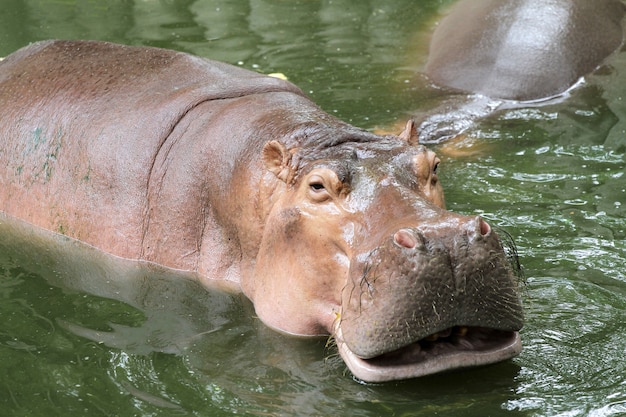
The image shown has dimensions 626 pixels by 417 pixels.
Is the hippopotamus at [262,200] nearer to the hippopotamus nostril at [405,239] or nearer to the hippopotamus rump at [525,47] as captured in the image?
the hippopotamus nostril at [405,239]

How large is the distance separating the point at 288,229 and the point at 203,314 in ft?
2.44

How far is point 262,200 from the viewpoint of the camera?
495 centimetres

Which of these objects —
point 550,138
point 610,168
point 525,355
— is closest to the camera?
point 525,355

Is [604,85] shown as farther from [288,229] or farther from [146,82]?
[288,229]

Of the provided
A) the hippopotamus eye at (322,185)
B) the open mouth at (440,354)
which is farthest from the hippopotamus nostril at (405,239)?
the hippopotamus eye at (322,185)

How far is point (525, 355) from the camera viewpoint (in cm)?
457

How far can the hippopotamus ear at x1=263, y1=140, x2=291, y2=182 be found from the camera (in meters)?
4.80

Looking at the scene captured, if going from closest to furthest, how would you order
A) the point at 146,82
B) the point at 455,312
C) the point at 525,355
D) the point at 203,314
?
the point at 455,312, the point at 525,355, the point at 203,314, the point at 146,82

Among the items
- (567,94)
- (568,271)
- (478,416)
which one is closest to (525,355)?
(478,416)

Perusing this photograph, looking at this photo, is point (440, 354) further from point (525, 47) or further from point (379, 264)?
point (525, 47)

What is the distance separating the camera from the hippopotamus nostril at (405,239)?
4.01 m

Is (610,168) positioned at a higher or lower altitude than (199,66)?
lower

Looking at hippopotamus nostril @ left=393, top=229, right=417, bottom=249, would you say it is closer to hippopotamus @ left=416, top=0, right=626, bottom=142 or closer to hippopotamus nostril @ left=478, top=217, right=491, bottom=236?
hippopotamus nostril @ left=478, top=217, right=491, bottom=236

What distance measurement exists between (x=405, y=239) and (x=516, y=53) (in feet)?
15.6
